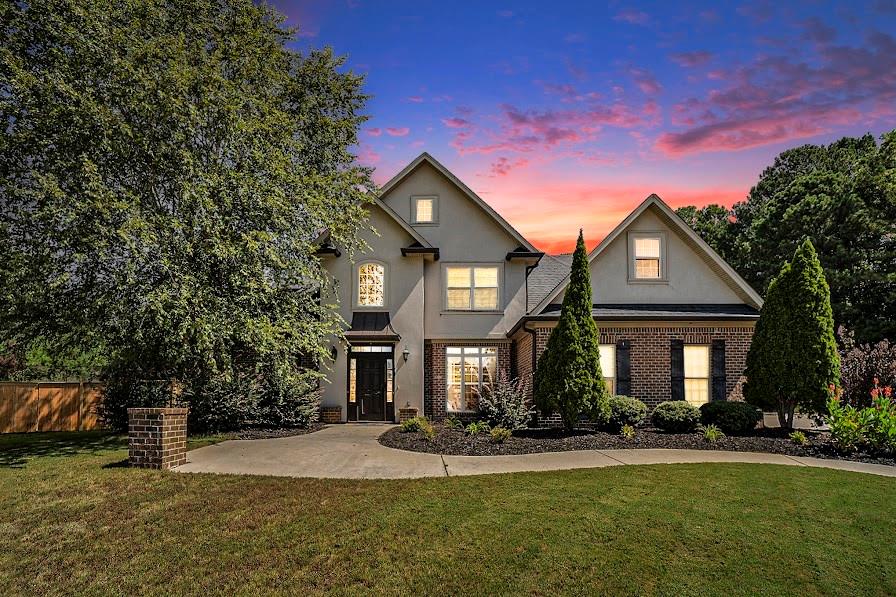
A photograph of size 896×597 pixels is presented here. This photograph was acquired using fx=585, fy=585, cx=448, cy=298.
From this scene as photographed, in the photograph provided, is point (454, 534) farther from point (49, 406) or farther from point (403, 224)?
point (49, 406)

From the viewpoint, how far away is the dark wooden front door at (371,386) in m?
20.0

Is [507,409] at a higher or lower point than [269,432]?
higher

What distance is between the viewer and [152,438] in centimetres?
977

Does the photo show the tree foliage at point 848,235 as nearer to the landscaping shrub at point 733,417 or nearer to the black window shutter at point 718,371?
the black window shutter at point 718,371

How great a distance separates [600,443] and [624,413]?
8.89 feet

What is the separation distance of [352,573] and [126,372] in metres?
11.5

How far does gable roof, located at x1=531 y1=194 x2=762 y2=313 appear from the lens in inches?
724

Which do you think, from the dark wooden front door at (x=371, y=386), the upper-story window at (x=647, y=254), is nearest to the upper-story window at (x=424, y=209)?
the dark wooden front door at (x=371, y=386)

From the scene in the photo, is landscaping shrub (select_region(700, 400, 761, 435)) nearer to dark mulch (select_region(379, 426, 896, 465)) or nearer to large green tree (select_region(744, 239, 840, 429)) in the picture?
dark mulch (select_region(379, 426, 896, 465))

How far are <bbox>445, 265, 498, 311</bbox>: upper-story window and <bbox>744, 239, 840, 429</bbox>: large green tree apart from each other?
8.72 metres

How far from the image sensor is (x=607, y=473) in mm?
9523

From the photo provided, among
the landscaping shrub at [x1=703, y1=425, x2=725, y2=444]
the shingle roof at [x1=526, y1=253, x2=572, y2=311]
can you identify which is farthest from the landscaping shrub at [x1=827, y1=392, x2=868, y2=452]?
the shingle roof at [x1=526, y1=253, x2=572, y2=311]

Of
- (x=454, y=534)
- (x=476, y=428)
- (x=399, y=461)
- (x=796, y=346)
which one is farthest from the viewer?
(x=476, y=428)

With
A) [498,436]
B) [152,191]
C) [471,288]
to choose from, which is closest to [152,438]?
[152,191]
